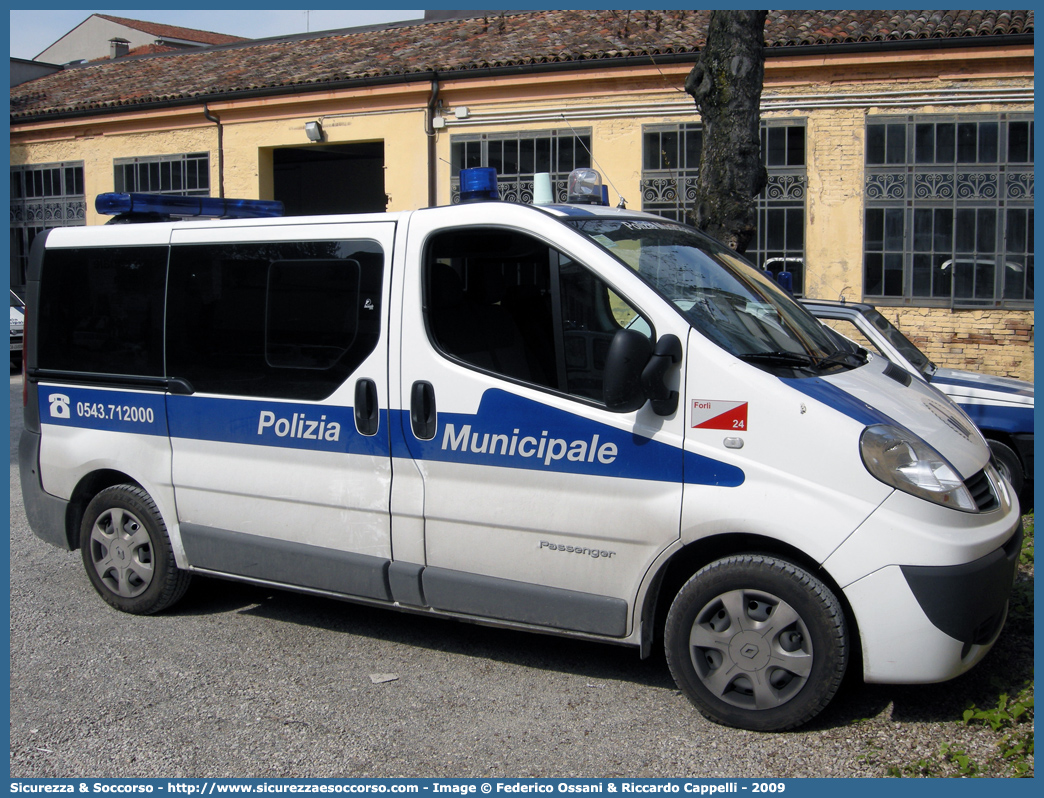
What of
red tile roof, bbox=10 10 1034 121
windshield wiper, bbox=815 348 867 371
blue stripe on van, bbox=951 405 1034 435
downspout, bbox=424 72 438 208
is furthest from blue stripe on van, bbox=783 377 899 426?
downspout, bbox=424 72 438 208

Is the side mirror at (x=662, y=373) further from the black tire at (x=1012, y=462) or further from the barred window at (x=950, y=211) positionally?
the barred window at (x=950, y=211)

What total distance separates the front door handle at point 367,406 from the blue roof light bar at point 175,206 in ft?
4.77

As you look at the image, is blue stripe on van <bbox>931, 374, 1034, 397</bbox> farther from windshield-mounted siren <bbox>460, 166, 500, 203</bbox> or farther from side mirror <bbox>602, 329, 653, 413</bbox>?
side mirror <bbox>602, 329, 653, 413</bbox>

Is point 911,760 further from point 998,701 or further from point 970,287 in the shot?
point 970,287

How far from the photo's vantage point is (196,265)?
4691 mm

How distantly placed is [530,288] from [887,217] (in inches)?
461

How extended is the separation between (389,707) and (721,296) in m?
2.18

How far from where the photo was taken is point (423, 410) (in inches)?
160

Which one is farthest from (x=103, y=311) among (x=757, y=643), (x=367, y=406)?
(x=757, y=643)

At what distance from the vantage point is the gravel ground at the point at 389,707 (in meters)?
3.44

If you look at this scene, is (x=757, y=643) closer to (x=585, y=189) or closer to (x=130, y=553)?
(x=585, y=189)

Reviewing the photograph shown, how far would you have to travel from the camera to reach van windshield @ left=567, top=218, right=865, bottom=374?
3.75 metres

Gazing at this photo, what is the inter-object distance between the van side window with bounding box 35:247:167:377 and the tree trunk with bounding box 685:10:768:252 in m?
4.11

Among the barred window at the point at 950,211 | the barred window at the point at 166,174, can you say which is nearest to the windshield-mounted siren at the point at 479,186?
the barred window at the point at 950,211
